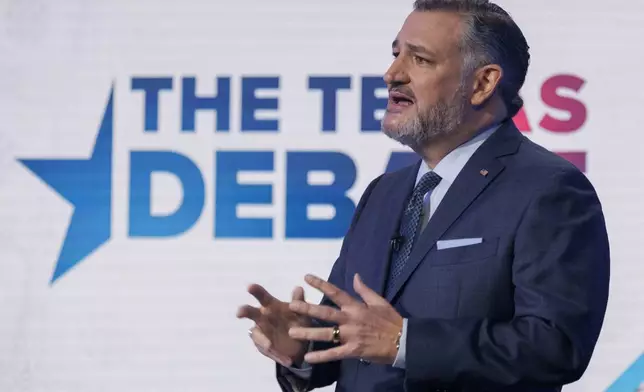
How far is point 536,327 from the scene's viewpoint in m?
1.48

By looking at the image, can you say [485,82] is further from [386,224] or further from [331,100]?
[331,100]

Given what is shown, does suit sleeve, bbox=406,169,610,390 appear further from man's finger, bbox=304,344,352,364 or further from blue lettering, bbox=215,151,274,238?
blue lettering, bbox=215,151,274,238

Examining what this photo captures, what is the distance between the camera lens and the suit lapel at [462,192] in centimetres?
166

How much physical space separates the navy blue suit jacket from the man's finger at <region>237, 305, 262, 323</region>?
22 centimetres

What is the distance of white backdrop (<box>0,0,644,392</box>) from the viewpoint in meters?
2.97

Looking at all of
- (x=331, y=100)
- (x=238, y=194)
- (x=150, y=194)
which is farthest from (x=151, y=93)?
(x=331, y=100)

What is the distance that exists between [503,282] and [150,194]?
1750mm

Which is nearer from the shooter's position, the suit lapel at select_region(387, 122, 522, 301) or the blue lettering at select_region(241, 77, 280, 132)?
the suit lapel at select_region(387, 122, 522, 301)

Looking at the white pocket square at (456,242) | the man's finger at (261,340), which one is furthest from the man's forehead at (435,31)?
the man's finger at (261,340)

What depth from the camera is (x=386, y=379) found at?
1682mm

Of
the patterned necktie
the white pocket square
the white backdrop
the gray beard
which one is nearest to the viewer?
the white pocket square

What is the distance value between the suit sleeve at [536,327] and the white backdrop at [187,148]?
144cm

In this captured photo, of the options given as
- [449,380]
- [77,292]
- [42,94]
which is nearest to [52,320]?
[77,292]

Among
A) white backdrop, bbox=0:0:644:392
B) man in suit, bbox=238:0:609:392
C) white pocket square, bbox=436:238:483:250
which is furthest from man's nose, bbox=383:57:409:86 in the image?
white backdrop, bbox=0:0:644:392
